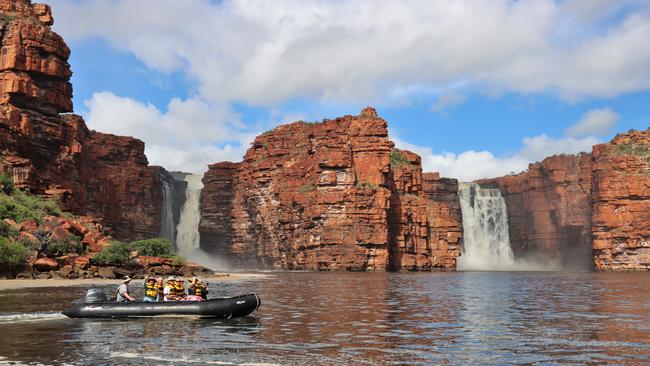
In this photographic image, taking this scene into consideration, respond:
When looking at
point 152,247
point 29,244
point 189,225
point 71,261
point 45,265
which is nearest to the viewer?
point 45,265

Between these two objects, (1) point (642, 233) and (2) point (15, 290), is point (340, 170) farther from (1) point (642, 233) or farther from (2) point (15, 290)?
(2) point (15, 290)

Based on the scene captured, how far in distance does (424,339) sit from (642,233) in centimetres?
10135

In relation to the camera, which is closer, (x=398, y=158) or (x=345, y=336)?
(x=345, y=336)

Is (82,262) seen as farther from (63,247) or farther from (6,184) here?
(6,184)

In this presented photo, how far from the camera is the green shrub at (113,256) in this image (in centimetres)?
5631

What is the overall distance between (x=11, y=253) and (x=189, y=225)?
87.4 meters

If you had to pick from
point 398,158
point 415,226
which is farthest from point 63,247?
point 398,158

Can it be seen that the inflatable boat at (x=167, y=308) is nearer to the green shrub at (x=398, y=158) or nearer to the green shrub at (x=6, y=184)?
the green shrub at (x=6, y=184)

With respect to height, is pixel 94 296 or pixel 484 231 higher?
pixel 484 231

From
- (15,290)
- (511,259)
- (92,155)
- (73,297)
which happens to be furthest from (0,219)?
(511,259)

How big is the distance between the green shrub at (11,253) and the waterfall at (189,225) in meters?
82.1

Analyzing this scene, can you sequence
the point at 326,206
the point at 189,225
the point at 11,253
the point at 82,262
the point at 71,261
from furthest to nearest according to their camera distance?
1. the point at 189,225
2. the point at 326,206
3. the point at 82,262
4. the point at 71,261
5. the point at 11,253

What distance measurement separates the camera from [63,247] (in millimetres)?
55312

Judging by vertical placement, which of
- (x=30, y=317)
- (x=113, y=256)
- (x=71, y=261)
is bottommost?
(x=30, y=317)
